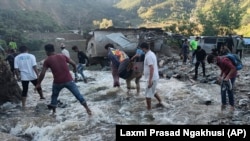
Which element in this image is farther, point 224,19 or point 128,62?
point 224,19

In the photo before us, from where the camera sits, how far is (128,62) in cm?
1052

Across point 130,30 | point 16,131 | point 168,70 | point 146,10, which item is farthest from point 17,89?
point 146,10

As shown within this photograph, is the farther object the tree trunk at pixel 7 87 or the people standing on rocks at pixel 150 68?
the tree trunk at pixel 7 87

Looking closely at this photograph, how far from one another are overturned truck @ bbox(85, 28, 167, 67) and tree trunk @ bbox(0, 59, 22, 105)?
37.5 feet

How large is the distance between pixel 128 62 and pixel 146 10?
380ft

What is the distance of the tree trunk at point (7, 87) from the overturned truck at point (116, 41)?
1144cm

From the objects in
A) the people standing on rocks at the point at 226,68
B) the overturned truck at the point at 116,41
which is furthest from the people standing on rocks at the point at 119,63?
the overturned truck at the point at 116,41

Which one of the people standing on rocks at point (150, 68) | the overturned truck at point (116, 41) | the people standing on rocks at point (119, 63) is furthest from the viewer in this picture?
the overturned truck at point (116, 41)

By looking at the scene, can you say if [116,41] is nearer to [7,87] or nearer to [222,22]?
[7,87]

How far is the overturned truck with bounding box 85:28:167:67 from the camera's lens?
21.8 m

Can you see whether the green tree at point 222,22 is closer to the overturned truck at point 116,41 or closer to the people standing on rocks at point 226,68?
the overturned truck at point 116,41

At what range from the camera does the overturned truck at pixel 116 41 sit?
2180 cm

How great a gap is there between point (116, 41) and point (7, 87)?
12146mm

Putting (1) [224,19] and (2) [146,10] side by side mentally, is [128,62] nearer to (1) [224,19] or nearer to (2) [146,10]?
(1) [224,19]
